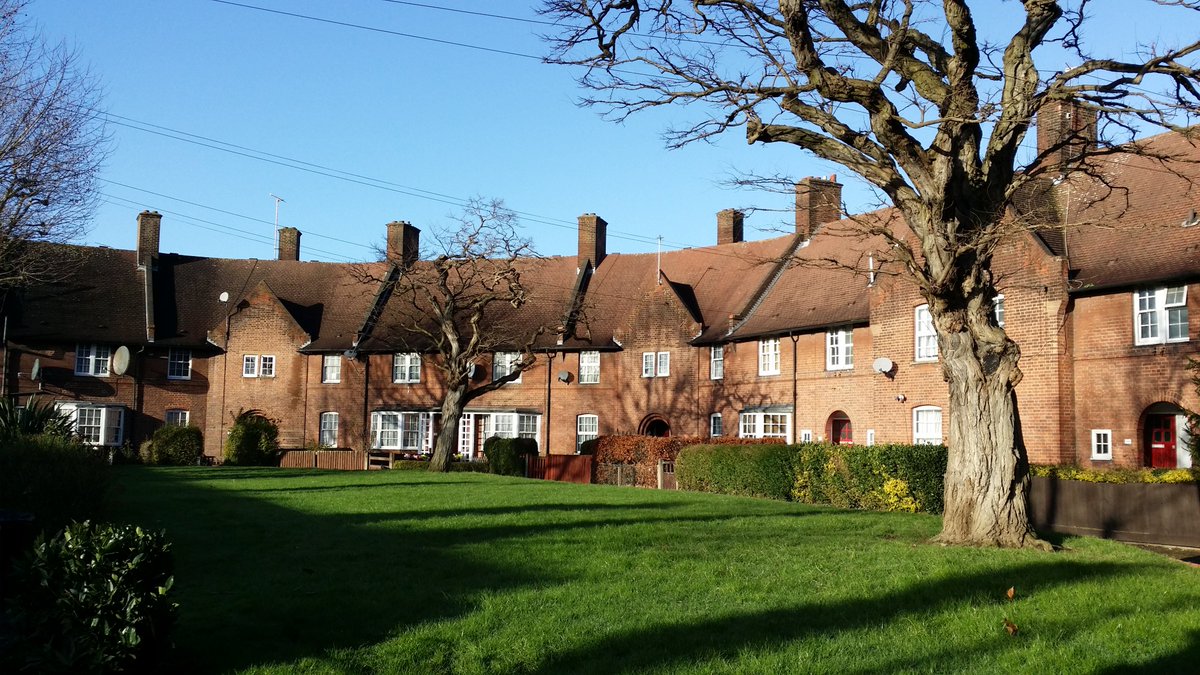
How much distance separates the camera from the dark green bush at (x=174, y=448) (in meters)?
40.6

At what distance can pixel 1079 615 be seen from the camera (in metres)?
8.69

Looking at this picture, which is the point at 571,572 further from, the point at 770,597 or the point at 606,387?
the point at 606,387

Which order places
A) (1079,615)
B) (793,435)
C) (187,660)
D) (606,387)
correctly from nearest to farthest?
(187,660) < (1079,615) < (793,435) < (606,387)

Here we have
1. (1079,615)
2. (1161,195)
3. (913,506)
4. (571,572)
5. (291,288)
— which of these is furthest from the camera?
(291,288)

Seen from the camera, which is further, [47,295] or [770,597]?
[47,295]

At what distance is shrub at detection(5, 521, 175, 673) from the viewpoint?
7.01m

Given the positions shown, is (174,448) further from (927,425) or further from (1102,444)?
(1102,444)

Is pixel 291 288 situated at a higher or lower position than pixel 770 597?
higher

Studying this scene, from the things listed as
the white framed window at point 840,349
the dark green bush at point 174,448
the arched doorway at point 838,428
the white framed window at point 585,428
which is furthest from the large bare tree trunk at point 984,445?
the dark green bush at point 174,448

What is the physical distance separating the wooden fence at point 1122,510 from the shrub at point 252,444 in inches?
1211

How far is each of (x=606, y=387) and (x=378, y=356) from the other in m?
10.9

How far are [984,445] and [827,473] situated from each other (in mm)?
9035

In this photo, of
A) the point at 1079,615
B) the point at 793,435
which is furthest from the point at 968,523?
the point at 793,435

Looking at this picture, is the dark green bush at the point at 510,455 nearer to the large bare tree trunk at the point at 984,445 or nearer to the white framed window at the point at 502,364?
the white framed window at the point at 502,364
